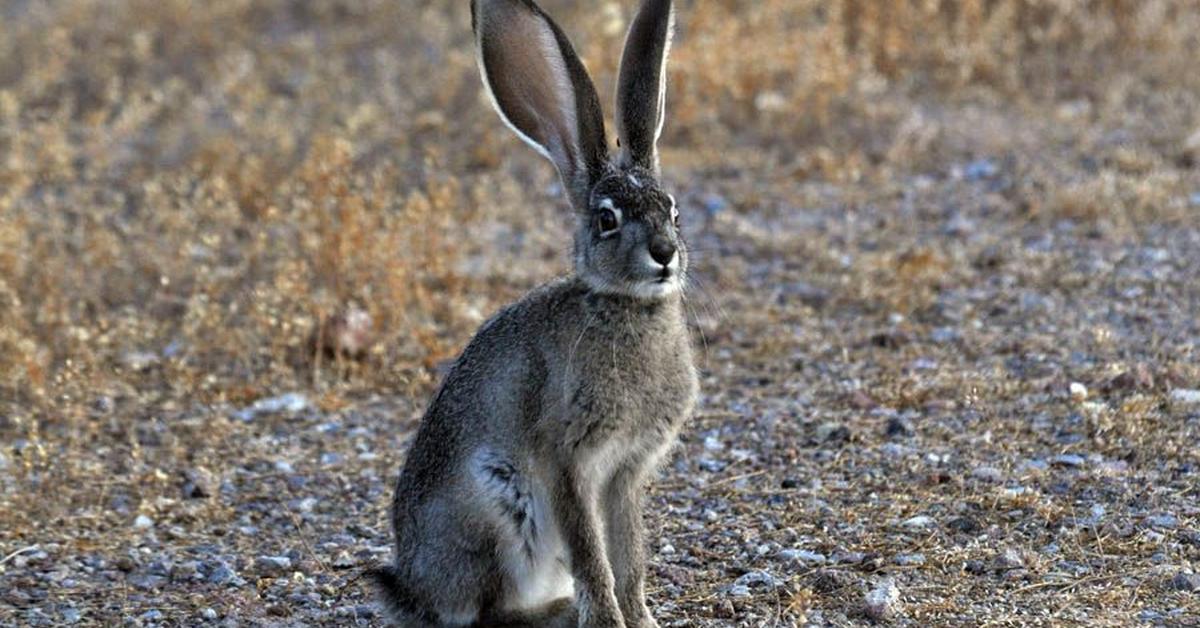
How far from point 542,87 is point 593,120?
0.68ft

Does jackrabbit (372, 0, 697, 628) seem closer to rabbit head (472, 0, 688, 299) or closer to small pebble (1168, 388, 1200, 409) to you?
rabbit head (472, 0, 688, 299)

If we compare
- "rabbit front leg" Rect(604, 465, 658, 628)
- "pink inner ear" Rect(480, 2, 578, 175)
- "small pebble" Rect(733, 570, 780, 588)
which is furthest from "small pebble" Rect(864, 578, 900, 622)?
"pink inner ear" Rect(480, 2, 578, 175)

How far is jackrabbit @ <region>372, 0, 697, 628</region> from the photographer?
4.75 metres

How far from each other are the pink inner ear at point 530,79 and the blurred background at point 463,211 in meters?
0.76

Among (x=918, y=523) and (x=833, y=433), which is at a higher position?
(x=918, y=523)

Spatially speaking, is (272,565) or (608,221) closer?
(608,221)

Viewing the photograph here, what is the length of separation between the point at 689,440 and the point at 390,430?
1.17 m

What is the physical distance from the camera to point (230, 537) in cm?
602

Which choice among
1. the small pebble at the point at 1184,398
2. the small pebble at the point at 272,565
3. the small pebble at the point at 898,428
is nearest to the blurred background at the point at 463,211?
the small pebble at the point at 1184,398

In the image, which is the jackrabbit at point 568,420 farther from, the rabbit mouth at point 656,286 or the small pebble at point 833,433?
the small pebble at point 833,433

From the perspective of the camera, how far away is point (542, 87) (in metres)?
5.14

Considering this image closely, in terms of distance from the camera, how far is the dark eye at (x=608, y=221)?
16.0 ft

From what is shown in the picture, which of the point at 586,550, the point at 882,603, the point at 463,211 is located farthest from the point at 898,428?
the point at 463,211

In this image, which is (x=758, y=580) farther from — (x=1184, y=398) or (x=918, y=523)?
(x=1184, y=398)
